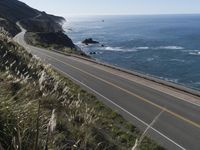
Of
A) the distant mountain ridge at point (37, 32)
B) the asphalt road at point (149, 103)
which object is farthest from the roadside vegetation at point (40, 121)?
the distant mountain ridge at point (37, 32)

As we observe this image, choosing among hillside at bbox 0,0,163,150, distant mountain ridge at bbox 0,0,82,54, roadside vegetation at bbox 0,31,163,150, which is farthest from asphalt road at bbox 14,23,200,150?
distant mountain ridge at bbox 0,0,82,54

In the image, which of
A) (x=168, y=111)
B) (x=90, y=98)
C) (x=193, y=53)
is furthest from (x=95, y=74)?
(x=193, y=53)

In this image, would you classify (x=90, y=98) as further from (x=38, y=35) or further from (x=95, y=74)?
(x=38, y=35)

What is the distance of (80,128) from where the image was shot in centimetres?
802

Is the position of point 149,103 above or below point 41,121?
below

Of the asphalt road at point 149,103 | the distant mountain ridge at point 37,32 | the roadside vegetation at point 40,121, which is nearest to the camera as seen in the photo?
the roadside vegetation at point 40,121

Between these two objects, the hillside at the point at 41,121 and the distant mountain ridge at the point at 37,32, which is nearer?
the hillside at the point at 41,121

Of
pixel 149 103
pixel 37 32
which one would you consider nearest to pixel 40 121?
pixel 149 103

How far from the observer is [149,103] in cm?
2667

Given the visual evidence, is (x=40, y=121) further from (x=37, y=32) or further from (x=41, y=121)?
(x=37, y=32)

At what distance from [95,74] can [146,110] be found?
52.6ft

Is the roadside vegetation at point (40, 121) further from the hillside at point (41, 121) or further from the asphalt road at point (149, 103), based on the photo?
the asphalt road at point (149, 103)

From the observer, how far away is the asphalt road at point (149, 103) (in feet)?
61.9

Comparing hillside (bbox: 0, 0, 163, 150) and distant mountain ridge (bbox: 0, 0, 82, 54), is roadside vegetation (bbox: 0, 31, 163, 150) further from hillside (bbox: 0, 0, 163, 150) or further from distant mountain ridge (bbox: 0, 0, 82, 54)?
distant mountain ridge (bbox: 0, 0, 82, 54)
